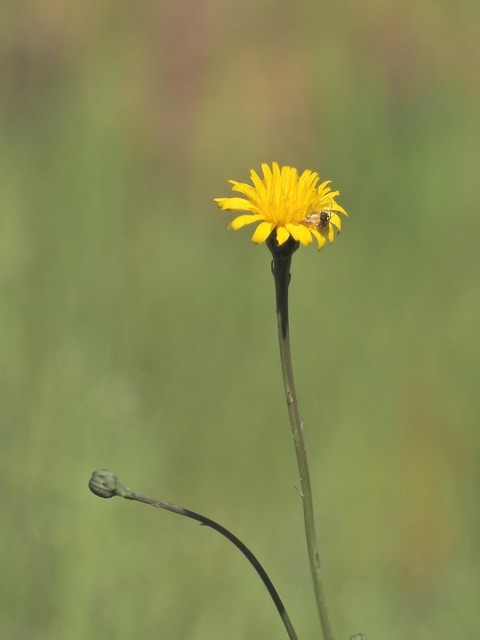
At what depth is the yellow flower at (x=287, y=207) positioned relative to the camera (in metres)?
0.52

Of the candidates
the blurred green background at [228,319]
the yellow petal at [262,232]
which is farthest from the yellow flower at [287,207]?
the blurred green background at [228,319]

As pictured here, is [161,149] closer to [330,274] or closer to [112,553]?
[330,274]

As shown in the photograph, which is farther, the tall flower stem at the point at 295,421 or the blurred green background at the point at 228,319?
the blurred green background at the point at 228,319

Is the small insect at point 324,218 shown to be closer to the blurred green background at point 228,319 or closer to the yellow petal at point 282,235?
the yellow petal at point 282,235

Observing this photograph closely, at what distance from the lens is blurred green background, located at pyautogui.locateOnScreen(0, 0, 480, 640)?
39.0 inches

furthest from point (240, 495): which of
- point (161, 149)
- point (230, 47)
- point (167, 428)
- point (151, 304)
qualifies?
point (230, 47)

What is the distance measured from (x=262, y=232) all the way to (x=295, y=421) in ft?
0.32

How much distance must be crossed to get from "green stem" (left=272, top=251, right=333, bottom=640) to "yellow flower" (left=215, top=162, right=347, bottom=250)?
0.02m

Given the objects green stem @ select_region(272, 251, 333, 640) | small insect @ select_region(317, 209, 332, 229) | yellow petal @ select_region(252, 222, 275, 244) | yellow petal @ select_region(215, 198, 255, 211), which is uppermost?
small insect @ select_region(317, 209, 332, 229)

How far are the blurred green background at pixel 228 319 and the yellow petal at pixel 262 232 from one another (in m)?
0.53

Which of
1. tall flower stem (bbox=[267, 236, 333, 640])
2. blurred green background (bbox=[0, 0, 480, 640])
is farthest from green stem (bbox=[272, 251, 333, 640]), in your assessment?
blurred green background (bbox=[0, 0, 480, 640])

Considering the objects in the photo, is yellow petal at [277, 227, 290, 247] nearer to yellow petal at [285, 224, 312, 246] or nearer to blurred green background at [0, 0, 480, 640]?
yellow petal at [285, 224, 312, 246]

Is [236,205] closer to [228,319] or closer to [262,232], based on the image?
[262,232]

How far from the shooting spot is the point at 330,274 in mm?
1097
